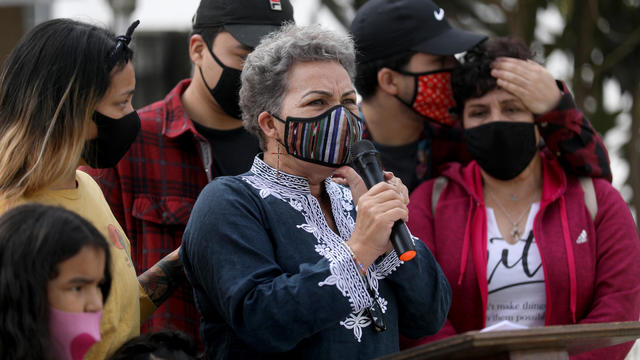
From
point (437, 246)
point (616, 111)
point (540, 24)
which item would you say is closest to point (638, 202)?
point (616, 111)

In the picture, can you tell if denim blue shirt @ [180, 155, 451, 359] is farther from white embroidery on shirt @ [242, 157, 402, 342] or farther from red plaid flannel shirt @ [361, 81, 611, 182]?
red plaid flannel shirt @ [361, 81, 611, 182]

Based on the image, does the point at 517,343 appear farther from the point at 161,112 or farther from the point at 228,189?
the point at 161,112

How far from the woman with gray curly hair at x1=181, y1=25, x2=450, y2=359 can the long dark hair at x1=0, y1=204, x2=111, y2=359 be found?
0.50 m

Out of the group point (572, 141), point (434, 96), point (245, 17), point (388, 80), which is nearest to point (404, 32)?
point (388, 80)

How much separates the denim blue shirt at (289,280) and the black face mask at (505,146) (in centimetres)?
106

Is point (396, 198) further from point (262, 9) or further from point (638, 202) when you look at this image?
point (638, 202)

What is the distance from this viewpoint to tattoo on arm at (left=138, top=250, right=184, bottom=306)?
3.45m

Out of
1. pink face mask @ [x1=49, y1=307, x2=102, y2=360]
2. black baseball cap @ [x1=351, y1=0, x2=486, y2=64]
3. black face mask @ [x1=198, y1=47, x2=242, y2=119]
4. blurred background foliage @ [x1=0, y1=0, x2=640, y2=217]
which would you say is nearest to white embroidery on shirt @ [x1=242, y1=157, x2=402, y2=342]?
pink face mask @ [x1=49, y1=307, x2=102, y2=360]

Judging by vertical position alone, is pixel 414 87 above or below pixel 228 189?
below

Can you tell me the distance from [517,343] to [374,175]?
0.80m

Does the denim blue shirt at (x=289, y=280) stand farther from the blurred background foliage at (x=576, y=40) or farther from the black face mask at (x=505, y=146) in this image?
the blurred background foliage at (x=576, y=40)

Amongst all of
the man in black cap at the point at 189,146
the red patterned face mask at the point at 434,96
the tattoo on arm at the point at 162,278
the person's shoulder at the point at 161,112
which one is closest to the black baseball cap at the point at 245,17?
the man in black cap at the point at 189,146

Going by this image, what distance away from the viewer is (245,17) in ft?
14.2

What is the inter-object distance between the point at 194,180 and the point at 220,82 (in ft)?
1.53
